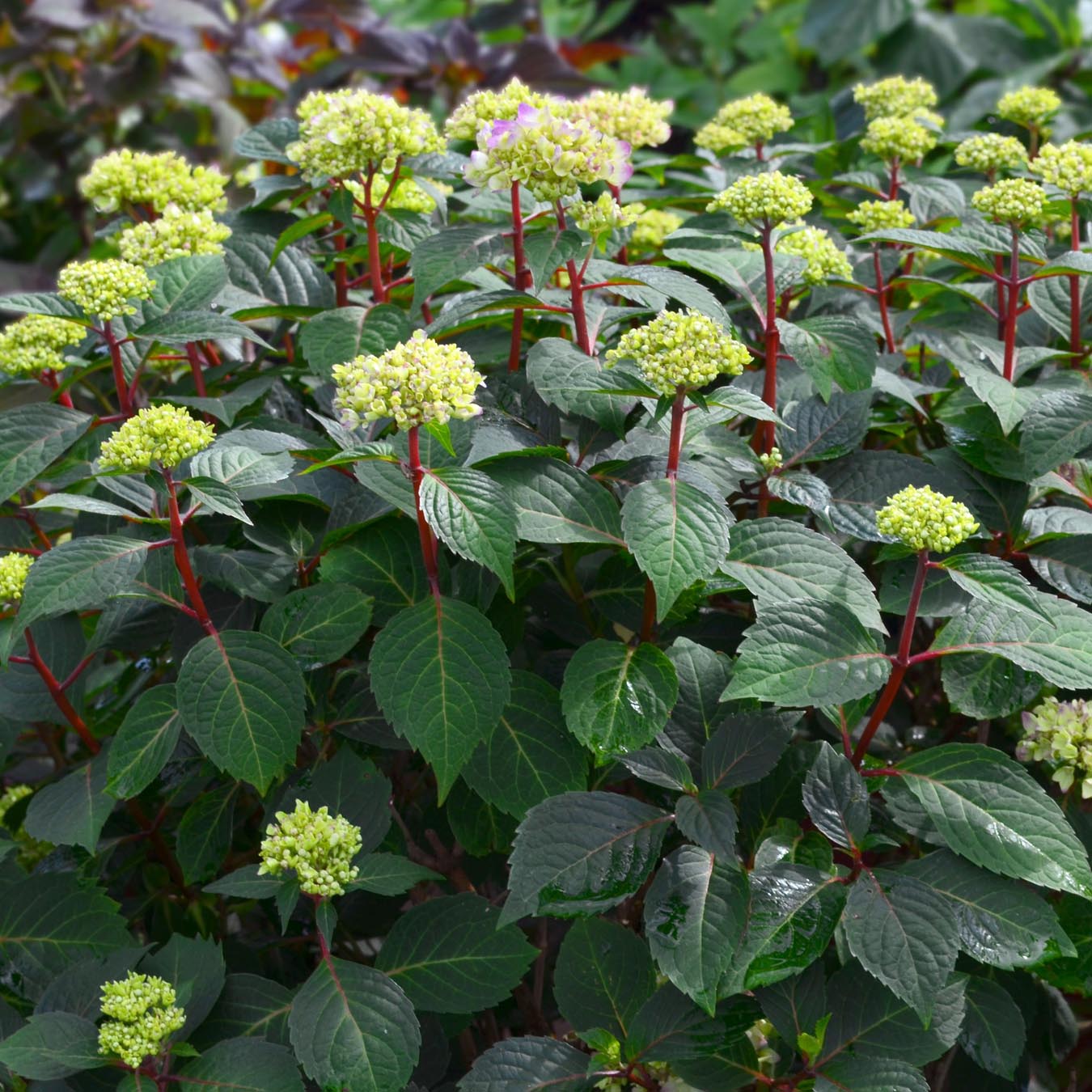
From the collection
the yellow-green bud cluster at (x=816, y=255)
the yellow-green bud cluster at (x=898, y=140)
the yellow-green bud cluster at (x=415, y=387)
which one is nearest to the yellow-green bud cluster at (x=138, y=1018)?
the yellow-green bud cluster at (x=415, y=387)

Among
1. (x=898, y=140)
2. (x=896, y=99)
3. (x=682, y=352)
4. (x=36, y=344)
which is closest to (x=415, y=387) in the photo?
(x=682, y=352)

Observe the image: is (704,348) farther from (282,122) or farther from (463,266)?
(282,122)

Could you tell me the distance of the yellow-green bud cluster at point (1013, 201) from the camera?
4.52 feet

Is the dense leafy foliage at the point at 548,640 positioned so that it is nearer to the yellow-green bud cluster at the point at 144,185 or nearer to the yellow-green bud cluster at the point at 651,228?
the yellow-green bud cluster at the point at 144,185

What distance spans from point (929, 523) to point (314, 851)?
0.64 meters

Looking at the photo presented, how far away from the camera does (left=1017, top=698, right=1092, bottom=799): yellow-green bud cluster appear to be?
126 cm

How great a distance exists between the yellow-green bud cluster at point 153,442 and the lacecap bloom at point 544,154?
396 mm

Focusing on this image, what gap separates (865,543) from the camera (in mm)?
1528

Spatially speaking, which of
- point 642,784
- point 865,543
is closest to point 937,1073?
point 642,784

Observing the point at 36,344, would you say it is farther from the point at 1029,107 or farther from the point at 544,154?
the point at 1029,107

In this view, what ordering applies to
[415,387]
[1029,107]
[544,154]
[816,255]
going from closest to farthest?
[415,387]
[544,154]
[816,255]
[1029,107]

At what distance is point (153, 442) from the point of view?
3.84ft

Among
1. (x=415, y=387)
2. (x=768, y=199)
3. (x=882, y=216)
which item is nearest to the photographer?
(x=415, y=387)

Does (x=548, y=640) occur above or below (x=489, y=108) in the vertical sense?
below
